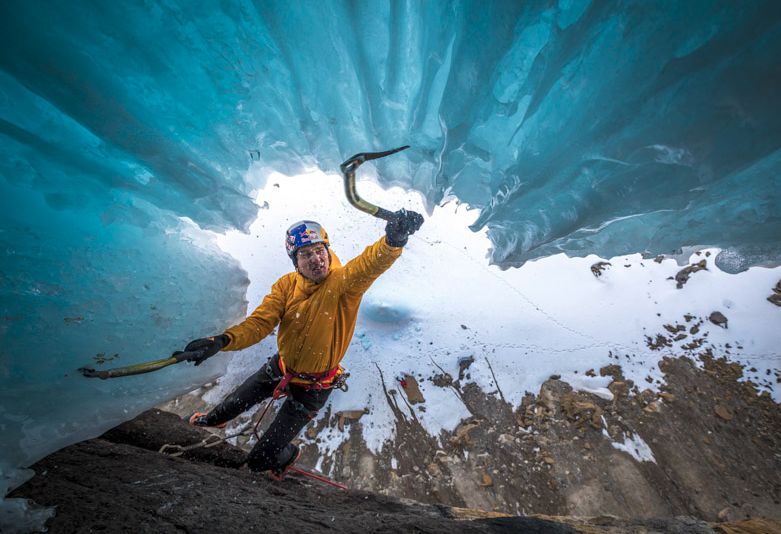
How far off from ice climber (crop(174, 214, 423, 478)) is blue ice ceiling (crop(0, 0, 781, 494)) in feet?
4.55

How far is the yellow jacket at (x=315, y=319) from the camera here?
255 cm

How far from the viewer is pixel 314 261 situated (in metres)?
2.71

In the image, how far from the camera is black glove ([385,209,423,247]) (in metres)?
2.26

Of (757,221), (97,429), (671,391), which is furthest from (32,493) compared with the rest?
(671,391)

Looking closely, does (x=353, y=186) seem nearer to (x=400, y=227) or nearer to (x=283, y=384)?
(x=400, y=227)

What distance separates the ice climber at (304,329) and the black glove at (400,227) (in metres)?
0.17

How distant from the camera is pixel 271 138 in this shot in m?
4.84

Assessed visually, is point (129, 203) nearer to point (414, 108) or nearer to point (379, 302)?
point (414, 108)

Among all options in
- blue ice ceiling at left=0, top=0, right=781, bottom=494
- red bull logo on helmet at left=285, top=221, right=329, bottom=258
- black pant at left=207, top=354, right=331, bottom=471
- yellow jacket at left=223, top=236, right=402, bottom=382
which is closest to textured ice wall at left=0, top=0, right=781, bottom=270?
blue ice ceiling at left=0, top=0, right=781, bottom=494

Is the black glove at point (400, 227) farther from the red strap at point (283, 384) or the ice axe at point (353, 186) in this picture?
the red strap at point (283, 384)

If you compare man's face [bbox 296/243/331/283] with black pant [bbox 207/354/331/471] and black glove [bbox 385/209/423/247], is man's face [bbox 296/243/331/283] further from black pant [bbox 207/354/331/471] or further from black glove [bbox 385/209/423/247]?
black pant [bbox 207/354/331/471]

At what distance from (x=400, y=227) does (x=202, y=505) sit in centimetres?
215

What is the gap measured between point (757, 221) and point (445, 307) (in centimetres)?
620

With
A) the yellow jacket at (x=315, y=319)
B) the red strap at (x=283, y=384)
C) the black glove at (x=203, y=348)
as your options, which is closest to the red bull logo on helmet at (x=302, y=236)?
the yellow jacket at (x=315, y=319)
